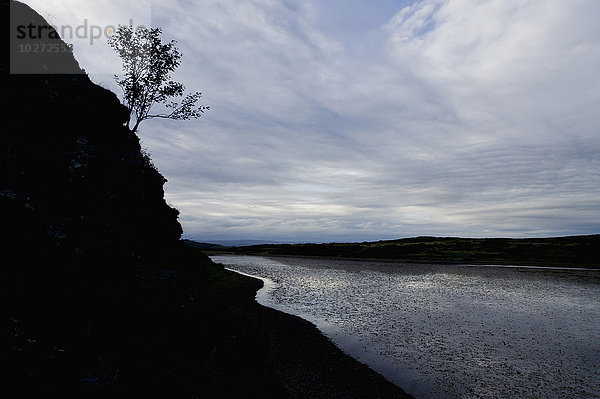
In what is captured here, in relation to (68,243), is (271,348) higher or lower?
lower

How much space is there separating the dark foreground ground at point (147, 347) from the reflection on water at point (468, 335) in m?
3.71

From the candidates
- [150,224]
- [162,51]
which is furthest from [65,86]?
[162,51]

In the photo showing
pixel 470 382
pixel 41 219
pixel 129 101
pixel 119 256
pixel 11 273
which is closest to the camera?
pixel 11 273

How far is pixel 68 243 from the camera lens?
1552 cm

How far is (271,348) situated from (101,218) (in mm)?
16585

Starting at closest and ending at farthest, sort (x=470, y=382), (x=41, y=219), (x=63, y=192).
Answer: (x=41, y=219) < (x=63, y=192) < (x=470, y=382)

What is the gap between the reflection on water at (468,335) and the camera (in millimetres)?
20781

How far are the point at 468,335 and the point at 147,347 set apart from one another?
3050 cm

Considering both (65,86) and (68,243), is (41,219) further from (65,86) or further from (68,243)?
(65,86)

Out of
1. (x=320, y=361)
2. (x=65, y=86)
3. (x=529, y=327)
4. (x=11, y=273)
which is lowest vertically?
(x=529, y=327)

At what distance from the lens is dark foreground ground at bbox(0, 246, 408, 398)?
12.0m

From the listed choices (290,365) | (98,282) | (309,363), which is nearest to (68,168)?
(98,282)

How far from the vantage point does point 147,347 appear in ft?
53.7

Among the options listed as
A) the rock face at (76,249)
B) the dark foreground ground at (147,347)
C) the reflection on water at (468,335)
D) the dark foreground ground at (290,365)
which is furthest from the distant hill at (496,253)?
the rock face at (76,249)
